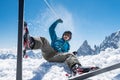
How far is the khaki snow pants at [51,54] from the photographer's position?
3400 mm

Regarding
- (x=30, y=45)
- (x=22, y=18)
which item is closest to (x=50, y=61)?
(x=30, y=45)

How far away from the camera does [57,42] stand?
421 cm

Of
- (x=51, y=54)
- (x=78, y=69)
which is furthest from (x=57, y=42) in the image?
(x=78, y=69)

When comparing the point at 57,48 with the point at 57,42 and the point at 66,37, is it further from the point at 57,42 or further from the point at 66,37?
the point at 66,37

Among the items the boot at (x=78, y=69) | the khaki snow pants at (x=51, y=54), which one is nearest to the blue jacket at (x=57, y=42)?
the khaki snow pants at (x=51, y=54)

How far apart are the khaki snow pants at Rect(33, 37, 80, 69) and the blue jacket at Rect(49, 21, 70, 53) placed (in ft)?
0.56

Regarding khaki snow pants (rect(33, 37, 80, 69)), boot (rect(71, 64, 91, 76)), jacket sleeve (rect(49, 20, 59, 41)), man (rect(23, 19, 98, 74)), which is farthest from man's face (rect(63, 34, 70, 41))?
boot (rect(71, 64, 91, 76))

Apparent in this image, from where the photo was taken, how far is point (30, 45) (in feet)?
11.3

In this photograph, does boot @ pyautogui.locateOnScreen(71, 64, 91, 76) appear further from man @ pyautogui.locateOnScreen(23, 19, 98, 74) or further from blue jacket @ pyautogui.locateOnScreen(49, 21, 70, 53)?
blue jacket @ pyautogui.locateOnScreen(49, 21, 70, 53)

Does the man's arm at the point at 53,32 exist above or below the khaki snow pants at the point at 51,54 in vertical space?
above

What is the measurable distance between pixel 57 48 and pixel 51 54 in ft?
0.65

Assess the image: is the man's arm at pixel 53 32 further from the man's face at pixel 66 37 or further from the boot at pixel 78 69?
the boot at pixel 78 69

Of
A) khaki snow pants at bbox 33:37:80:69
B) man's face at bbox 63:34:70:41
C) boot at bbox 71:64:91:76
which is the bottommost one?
boot at bbox 71:64:91:76

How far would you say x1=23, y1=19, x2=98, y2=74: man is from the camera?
10.9ft
